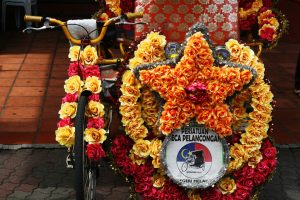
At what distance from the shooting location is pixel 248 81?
452 cm

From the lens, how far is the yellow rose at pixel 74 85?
4676 millimetres

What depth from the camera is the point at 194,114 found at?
4.53m

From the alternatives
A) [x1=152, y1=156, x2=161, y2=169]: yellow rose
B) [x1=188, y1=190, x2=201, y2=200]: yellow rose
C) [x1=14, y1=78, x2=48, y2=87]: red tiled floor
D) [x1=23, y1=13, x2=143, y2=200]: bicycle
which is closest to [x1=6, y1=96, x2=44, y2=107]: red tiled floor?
[x1=14, y1=78, x2=48, y2=87]: red tiled floor

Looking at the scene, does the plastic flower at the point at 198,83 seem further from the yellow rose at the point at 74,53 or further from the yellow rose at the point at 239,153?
the yellow rose at the point at 74,53

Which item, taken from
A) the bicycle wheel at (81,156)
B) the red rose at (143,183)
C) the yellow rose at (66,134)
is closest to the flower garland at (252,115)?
the red rose at (143,183)

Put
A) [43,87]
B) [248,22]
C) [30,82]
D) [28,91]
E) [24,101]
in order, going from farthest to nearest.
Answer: [30,82] < [43,87] < [28,91] < [24,101] < [248,22]

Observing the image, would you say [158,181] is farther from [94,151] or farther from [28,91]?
[28,91]

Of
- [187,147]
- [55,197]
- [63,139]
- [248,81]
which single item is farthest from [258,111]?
[55,197]

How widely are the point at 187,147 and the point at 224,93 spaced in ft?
1.66

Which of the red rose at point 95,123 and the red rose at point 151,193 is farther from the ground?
the red rose at point 95,123

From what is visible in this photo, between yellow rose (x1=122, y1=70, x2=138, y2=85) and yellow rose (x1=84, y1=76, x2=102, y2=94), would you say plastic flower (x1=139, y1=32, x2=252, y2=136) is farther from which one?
yellow rose (x1=84, y1=76, x2=102, y2=94)

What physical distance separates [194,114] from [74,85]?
0.94 meters

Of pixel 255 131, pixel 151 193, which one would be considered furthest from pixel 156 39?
pixel 151 193

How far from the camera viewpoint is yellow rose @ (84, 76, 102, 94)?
4641 millimetres
